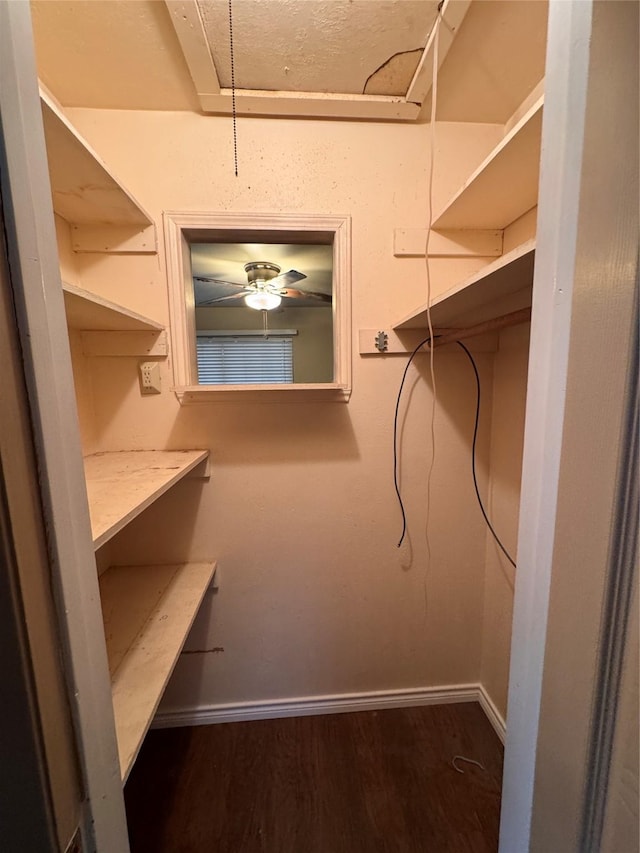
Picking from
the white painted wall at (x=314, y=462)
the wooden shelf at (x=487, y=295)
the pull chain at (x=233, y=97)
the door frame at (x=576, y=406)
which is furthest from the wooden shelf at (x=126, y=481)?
the pull chain at (x=233, y=97)

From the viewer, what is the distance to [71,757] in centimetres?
43

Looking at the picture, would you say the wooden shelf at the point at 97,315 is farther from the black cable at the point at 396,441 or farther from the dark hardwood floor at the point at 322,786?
the dark hardwood floor at the point at 322,786

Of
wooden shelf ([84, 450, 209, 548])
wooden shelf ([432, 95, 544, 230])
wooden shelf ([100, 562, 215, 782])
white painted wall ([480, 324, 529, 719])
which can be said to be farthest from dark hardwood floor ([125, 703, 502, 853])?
wooden shelf ([432, 95, 544, 230])

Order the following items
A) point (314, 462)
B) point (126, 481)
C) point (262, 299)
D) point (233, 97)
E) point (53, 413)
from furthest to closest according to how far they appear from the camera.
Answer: point (262, 299), point (314, 462), point (233, 97), point (126, 481), point (53, 413)

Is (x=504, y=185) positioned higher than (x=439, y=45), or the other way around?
(x=439, y=45)

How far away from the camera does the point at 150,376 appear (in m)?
1.25

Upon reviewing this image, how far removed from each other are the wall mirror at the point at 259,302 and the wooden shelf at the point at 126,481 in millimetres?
258

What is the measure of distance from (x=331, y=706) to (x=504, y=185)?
2119 millimetres

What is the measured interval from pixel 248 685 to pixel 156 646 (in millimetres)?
732

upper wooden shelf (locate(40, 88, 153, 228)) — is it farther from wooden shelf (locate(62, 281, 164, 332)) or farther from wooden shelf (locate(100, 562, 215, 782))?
wooden shelf (locate(100, 562, 215, 782))

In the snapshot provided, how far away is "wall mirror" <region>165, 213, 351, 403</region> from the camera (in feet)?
3.98

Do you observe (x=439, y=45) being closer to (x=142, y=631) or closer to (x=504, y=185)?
(x=504, y=185)

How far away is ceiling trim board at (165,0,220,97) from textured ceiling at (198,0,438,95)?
0.08ft

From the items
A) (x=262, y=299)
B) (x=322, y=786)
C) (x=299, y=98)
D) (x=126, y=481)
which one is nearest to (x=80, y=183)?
(x=299, y=98)
